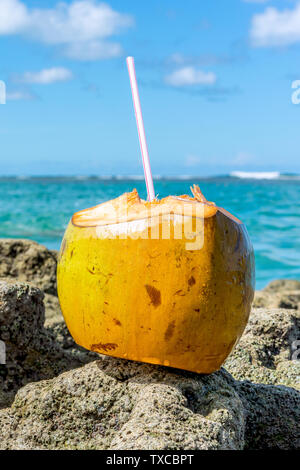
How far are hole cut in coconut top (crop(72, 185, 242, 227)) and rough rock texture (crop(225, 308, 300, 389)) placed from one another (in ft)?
2.79

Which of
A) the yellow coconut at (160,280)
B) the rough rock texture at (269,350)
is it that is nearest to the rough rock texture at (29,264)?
the rough rock texture at (269,350)

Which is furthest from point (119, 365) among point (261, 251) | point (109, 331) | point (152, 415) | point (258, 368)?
point (261, 251)

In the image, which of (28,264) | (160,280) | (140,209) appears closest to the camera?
(160,280)

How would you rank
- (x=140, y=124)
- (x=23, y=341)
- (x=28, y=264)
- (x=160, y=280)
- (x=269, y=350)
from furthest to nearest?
1. (x=28, y=264)
2. (x=269, y=350)
3. (x=23, y=341)
4. (x=140, y=124)
5. (x=160, y=280)

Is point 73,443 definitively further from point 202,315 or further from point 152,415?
point 202,315

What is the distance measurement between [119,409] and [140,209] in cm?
66

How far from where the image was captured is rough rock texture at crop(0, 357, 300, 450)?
65.9 inches

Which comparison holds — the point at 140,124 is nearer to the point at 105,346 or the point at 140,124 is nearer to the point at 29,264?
the point at 105,346

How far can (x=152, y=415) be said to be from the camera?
1.65m

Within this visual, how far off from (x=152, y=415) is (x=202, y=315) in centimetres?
35

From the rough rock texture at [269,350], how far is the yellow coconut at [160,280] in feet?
1.97

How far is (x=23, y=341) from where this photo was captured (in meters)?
2.30

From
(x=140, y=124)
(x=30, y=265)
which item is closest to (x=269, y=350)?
(x=140, y=124)
